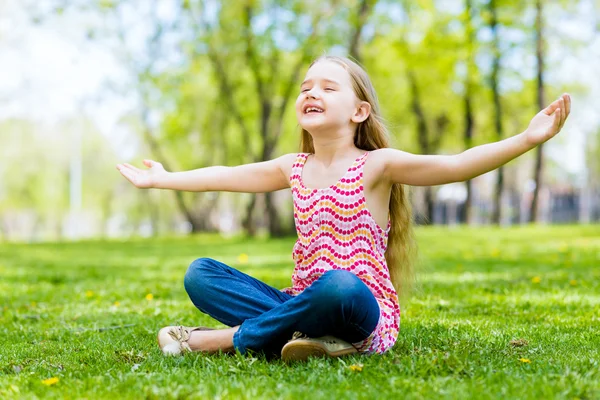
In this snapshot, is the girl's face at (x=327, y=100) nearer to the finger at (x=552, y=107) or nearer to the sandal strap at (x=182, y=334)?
the finger at (x=552, y=107)

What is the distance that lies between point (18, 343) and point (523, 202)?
31888 millimetres

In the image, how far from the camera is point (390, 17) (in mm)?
24781

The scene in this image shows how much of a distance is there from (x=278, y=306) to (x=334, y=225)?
506 millimetres

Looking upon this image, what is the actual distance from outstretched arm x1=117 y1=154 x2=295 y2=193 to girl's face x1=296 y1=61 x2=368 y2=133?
→ 1.17ft

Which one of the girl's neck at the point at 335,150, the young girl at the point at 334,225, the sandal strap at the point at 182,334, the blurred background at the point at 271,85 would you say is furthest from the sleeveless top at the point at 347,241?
the blurred background at the point at 271,85

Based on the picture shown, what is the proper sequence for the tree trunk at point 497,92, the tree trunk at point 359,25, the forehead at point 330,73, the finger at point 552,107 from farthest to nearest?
the tree trunk at point 497,92 < the tree trunk at point 359,25 < the forehead at point 330,73 < the finger at point 552,107

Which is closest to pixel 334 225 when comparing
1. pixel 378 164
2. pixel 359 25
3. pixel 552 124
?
pixel 378 164

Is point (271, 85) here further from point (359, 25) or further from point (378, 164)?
point (378, 164)

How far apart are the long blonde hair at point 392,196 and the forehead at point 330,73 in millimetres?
34

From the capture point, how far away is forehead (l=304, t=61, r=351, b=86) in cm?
369

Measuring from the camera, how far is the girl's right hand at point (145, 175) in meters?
3.99

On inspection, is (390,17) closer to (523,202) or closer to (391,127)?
(523,202)

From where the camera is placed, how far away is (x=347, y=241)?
3.46 m

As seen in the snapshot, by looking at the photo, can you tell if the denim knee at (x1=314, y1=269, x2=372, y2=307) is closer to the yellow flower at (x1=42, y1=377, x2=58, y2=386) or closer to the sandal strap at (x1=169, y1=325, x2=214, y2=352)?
the sandal strap at (x1=169, y1=325, x2=214, y2=352)
